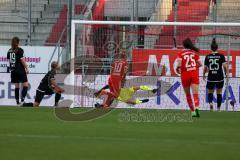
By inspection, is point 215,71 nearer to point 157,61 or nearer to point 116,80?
point 157,61

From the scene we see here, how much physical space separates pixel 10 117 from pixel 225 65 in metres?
7.57

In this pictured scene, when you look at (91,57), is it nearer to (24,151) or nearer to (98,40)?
(98,40)

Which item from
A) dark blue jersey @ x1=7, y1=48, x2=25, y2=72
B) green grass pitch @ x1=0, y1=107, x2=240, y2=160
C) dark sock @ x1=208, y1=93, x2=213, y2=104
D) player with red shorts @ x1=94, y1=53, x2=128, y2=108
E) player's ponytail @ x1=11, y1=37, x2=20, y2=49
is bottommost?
green grass pitch @ x1=0, y1=107, x2=240, y2=160

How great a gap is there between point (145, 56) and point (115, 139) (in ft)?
37.9

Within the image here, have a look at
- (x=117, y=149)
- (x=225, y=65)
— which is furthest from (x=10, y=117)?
(x=225, y=65)

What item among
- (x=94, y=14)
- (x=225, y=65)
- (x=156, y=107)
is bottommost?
(x=156, y=107)

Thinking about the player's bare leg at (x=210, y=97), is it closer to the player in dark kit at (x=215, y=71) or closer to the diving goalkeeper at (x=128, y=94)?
the player in dark kit at (x=215, y=71)

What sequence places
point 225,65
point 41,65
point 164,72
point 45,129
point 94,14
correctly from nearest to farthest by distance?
point 45,129 → point 225,65 → point 164,72 → point 41,65 → point 94,14

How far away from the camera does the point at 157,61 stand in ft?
73.8

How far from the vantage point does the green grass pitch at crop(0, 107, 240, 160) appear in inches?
353

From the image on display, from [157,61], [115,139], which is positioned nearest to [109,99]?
[157,61]

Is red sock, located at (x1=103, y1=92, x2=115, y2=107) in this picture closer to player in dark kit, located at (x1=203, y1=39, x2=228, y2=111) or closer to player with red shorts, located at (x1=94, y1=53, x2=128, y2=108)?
player with red shorts, located at (x1=94, y1=53, x2=128, y2=108)

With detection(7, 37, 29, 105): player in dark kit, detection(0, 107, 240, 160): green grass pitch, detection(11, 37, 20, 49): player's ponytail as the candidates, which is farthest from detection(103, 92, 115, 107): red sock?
detection(0, 107, 240, 160): green grass pitch

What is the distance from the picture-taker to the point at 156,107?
21.5 m
